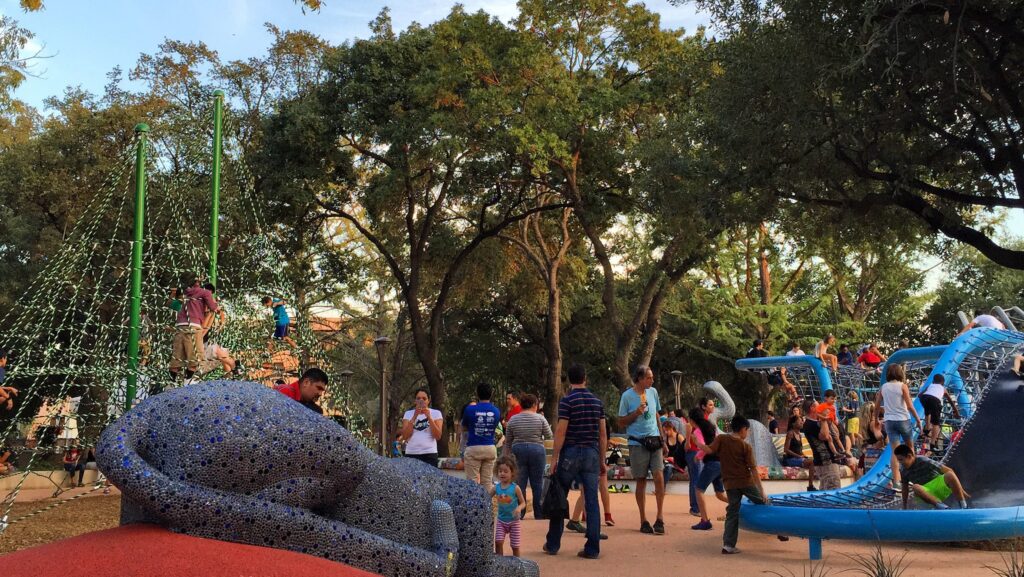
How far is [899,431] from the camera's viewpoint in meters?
11.0

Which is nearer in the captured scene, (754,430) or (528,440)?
(528,440)

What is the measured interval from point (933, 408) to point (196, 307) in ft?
31.3

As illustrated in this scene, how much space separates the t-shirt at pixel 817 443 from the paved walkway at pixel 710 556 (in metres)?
1.97

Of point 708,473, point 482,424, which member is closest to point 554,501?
point 482,424

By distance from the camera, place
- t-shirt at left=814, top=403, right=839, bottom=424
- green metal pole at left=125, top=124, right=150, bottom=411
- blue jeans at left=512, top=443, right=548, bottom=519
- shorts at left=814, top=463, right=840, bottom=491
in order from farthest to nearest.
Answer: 1. t-shirt at left=814, top=403, right=839, bottom=424
2. shorts at left=814, top=463, right=840, bottom=491
3. green metal pole at left=125, top=124, right=150, bottom=411
4. blue jeans at left=512, top=443, right=548, bottom=519

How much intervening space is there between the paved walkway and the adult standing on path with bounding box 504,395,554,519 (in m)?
0.80

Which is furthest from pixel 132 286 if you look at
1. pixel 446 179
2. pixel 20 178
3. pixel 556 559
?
pixel 20 178

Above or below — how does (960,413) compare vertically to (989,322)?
below

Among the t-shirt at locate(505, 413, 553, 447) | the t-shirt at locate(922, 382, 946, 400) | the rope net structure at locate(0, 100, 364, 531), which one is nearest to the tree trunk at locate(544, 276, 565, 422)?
the rope net structure at locate(0, 100, 364, 531)

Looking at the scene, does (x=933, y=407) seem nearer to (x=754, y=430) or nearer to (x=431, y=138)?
(x=754, y=430)

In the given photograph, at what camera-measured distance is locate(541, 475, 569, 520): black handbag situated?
8.88m

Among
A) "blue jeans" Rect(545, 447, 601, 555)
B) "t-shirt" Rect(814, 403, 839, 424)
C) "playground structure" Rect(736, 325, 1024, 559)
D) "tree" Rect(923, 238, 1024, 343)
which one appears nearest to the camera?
"playground structure" Rect(736, 325, 1024, 559)

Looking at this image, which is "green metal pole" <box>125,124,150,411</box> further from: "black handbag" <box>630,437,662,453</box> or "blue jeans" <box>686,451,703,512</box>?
"blue jeans" <box>686,451,703,512</box>

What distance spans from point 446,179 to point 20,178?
11.2 m
